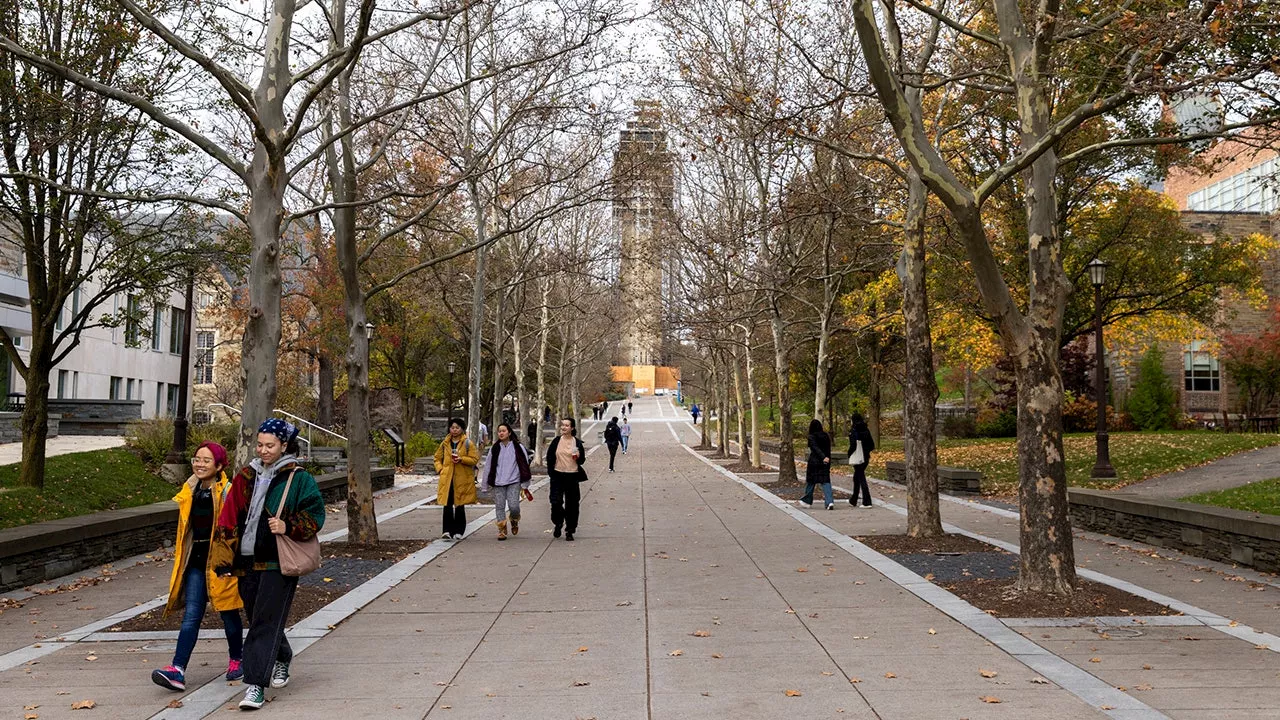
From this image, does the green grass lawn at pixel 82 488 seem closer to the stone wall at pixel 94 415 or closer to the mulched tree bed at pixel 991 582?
the stone wall at pixel 94 415

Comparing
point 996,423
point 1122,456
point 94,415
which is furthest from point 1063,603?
point 94,415

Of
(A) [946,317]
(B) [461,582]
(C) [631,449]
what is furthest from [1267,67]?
(C) [631,449]

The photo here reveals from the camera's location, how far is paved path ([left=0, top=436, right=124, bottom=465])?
2331 cm

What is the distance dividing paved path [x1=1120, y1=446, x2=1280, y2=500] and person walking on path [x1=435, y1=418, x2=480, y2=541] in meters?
11.9

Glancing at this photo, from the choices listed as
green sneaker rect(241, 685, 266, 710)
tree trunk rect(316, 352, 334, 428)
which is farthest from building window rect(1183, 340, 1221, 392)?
green sneaker rect(241, 685, 266, 710)

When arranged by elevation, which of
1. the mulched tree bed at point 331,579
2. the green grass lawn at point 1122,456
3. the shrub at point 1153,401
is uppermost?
the shrub at point 1153,401

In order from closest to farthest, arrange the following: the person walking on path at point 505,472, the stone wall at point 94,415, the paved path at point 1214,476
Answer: the person walking on path at point 505,472 < the paved path at point 1214,476 < the stone wall at point 94,415

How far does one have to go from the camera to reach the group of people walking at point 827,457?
18.8 m

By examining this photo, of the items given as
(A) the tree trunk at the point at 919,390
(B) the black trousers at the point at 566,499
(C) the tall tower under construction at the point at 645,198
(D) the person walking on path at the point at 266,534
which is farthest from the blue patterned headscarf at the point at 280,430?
(C) the tall tower under construction at the point at 645,198

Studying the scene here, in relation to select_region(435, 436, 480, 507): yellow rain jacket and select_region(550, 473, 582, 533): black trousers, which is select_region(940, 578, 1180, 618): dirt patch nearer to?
select_region(550, 473, 582, 533): black trousers

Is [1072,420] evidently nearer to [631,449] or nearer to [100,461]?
[631,449]

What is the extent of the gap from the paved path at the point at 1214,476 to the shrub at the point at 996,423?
1744 cm

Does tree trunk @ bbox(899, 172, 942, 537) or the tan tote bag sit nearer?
the tan tote bag

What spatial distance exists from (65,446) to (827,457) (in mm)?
19245
